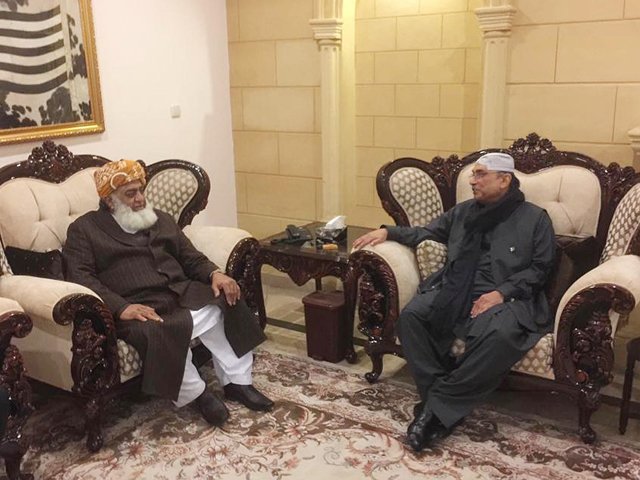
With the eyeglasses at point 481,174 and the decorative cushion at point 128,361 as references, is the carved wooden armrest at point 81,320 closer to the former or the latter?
the decorative cushion at point 128,361

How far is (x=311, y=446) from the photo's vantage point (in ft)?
8.25

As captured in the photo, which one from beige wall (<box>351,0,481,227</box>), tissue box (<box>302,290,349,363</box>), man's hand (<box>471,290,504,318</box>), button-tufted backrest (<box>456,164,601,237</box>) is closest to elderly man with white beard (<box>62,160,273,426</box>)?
tissue box (<box>302,290,349,363</box>)

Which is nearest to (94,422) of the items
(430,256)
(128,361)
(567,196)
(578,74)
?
(128,361)

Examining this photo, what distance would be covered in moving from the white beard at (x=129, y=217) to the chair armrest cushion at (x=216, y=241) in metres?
0.41

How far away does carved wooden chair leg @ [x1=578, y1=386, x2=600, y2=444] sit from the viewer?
96.3 inches

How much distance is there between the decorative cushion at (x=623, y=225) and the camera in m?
2.65

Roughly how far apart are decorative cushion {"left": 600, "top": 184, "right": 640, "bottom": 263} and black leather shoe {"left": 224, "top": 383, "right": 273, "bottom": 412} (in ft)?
5.19

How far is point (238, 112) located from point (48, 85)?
4.97 feet

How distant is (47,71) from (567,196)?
274 cm

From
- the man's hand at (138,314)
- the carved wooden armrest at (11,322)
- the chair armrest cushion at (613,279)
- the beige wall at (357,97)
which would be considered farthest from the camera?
the beige wall at (357,97)

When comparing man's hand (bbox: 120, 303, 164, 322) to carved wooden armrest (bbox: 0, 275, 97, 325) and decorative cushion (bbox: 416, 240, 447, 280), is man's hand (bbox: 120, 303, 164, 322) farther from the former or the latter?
decorative cushion (bbox: 416, 240, 447, 280)

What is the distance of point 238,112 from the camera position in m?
4.73

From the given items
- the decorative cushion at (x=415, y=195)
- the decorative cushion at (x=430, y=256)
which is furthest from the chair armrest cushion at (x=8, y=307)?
the decorative cushion at (x=415, y=195)

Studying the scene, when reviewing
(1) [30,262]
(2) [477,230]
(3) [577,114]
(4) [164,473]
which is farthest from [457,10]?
(4) [164,473]
